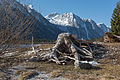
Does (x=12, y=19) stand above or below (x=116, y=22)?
below

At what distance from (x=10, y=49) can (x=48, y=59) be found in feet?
16.1

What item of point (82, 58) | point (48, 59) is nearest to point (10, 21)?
point (48, 59)

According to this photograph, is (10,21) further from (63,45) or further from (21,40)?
(63,45)

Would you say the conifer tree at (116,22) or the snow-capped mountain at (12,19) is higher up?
the conifer tree at (116,22)

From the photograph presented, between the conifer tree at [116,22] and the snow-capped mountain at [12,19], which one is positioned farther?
the conifer tree at [116,22]

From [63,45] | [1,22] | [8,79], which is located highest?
[1,22]

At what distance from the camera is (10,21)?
489 cm

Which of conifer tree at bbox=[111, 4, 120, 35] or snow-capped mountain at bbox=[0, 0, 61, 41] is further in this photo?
conifer tree at bbox=[111, 4, 120, 35]

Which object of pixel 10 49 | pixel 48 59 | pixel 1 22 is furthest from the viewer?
pixel 48 59

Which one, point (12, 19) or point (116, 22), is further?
point (116, 22)

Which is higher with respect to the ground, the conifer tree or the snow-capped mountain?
the conifer tree

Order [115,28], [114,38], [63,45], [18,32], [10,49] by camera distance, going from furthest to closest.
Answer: [115,28] < [114,38] < [63,45] < [10,49] < [18,32]

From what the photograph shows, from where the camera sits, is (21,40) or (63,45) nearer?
(21,40)

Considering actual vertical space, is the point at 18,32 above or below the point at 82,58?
above
